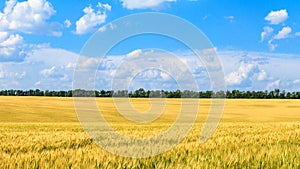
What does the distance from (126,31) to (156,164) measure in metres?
5.21

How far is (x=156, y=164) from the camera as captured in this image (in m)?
6.68

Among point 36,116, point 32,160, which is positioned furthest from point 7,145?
point 36,116

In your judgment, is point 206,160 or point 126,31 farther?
point 126,31

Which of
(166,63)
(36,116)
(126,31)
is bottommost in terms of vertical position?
(36,116)

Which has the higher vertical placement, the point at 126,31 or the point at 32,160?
the point at 126,31

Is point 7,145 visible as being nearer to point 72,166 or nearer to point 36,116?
point 72,166

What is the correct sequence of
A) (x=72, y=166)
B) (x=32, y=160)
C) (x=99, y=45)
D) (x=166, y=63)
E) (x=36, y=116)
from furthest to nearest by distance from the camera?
1. (x=36, y=116)
2. (x=166, y=63)
3. (x=99, y=45)
4. (x=32, y=160)
5. (x=72, y=166)

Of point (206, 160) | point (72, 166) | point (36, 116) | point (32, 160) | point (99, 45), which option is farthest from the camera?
point (36, 116)

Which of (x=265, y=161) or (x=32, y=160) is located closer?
(x=32, y=160)

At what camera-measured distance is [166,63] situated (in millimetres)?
12344

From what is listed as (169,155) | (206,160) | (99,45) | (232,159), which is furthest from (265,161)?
(99,45)

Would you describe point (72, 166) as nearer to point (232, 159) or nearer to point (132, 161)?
point (132, 161)

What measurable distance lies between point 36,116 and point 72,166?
40.5 meters

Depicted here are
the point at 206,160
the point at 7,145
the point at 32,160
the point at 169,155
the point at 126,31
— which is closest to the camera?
the point at 32,160
